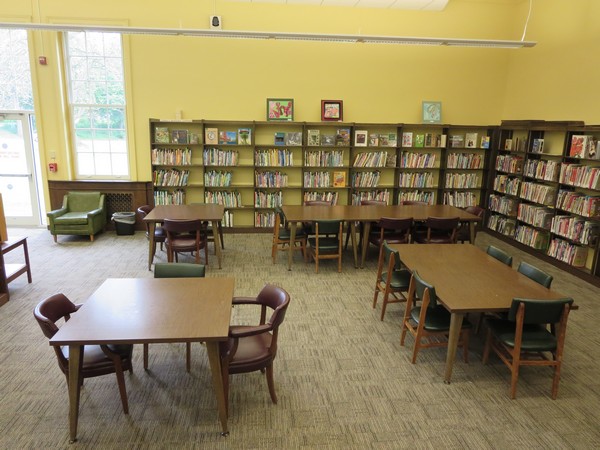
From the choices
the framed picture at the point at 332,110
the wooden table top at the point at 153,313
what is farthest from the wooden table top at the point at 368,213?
the wooden table top at the point at 153,313

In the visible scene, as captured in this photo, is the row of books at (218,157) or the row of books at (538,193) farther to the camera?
the row of books at (218,157)

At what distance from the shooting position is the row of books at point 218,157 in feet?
24.8

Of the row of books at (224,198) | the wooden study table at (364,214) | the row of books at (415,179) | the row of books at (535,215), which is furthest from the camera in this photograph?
the row of books at (415,179)

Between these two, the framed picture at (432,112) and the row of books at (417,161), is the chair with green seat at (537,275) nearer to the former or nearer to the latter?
the row of books at (417,161)

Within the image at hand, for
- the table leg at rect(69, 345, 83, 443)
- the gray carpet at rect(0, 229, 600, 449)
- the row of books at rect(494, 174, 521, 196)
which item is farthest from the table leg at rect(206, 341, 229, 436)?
the row of books at rect(494, 174, 521, 196)

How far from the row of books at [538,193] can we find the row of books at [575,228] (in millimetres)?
328

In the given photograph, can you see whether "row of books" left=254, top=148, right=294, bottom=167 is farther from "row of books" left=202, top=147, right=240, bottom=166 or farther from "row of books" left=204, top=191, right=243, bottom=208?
"row of books" left=204, top=191, right=243, bottom=208

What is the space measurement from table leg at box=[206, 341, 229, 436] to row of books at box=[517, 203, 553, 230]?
5698 millimetres

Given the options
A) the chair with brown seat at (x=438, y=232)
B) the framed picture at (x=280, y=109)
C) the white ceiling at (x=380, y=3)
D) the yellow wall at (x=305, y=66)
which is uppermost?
the white ceiling at (x=380, y=3)

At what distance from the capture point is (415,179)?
7.99 meters

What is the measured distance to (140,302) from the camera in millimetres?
2947

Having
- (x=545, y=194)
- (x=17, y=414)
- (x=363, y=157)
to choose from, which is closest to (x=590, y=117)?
(x=545, y=194)

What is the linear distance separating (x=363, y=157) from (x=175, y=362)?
17.6 feet

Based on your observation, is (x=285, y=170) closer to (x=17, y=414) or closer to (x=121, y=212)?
(x=121, y=212)
